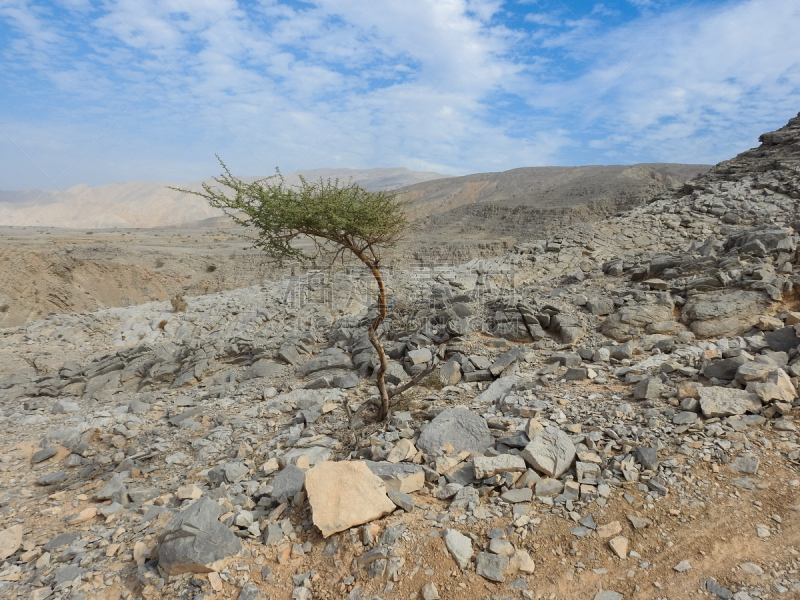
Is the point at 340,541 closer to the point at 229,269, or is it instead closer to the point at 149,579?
the point at 149,579

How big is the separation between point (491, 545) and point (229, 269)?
84.1 feet

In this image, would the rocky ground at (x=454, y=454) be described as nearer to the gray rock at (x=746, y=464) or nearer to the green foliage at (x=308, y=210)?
the gray rock at (x=746, y=464)

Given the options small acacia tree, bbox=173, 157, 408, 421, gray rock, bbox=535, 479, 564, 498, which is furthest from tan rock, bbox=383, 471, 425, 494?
small acacia tree, bbox=173, 157, 408, 421

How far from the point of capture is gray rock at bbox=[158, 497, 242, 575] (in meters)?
3.38

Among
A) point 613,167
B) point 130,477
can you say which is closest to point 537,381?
point 130,477

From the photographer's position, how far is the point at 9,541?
4211 mm

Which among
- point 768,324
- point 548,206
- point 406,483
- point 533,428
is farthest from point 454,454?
point 548,206

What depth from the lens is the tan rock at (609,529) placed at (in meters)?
3.32

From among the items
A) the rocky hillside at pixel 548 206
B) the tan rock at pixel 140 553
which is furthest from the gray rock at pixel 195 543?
the rocky hillside at pixel 548 206

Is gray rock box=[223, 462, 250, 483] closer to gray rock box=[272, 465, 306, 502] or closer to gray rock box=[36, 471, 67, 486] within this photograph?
gray rock box=[272, 465, 306, 502]

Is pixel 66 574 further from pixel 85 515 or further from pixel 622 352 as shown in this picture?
pixel 622 352

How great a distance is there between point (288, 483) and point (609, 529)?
289cm

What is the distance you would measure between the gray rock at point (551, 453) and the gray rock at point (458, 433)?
0.61 metres

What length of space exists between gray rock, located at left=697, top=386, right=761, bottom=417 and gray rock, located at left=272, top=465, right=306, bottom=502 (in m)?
4.14
